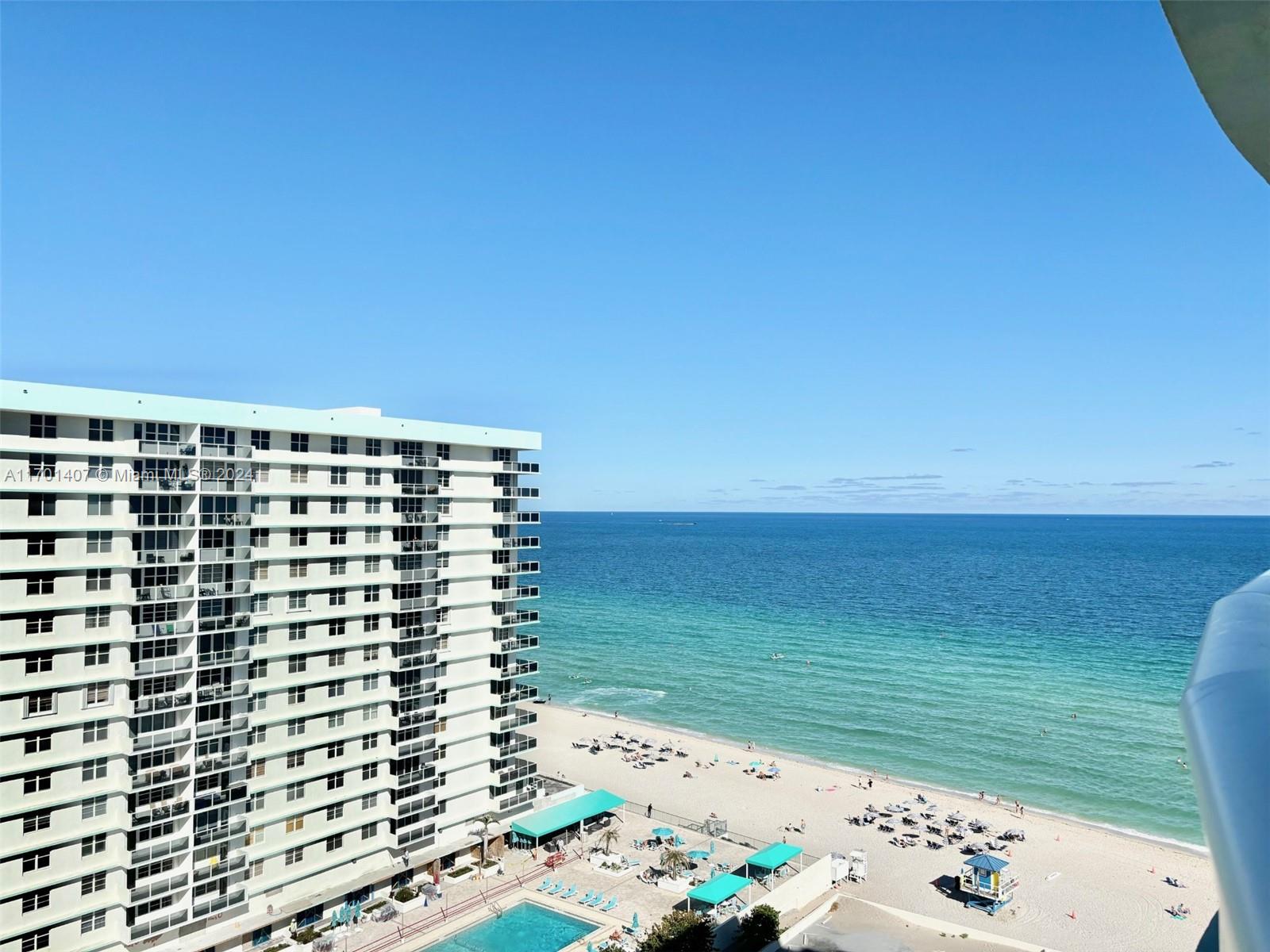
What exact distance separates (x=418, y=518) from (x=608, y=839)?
70.0ft

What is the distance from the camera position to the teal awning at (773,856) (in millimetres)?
44844

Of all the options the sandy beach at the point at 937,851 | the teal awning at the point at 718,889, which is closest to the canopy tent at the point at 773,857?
the teal awning at the point at 718,889

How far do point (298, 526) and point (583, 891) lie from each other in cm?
2227

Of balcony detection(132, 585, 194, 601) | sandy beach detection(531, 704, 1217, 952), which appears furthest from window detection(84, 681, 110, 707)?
sandy beach detection(531, 704, 1217, 952)

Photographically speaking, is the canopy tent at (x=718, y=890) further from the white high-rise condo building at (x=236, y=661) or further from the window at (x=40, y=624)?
the window at (x=40, y=624)

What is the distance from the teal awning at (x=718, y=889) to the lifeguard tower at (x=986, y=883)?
12.2 m

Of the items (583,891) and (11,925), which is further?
(583,891)

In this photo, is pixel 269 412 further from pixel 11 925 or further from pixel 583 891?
pixel 583 891

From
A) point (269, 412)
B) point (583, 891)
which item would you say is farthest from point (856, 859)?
point (269, 412)

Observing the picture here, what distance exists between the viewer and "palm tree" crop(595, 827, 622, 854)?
49.4 metres

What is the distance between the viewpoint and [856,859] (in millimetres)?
48469

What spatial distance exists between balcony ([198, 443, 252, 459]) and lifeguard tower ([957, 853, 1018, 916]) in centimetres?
4018

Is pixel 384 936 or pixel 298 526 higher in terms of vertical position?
pixel 298 526

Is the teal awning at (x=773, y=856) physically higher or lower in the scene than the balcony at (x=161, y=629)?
lower
